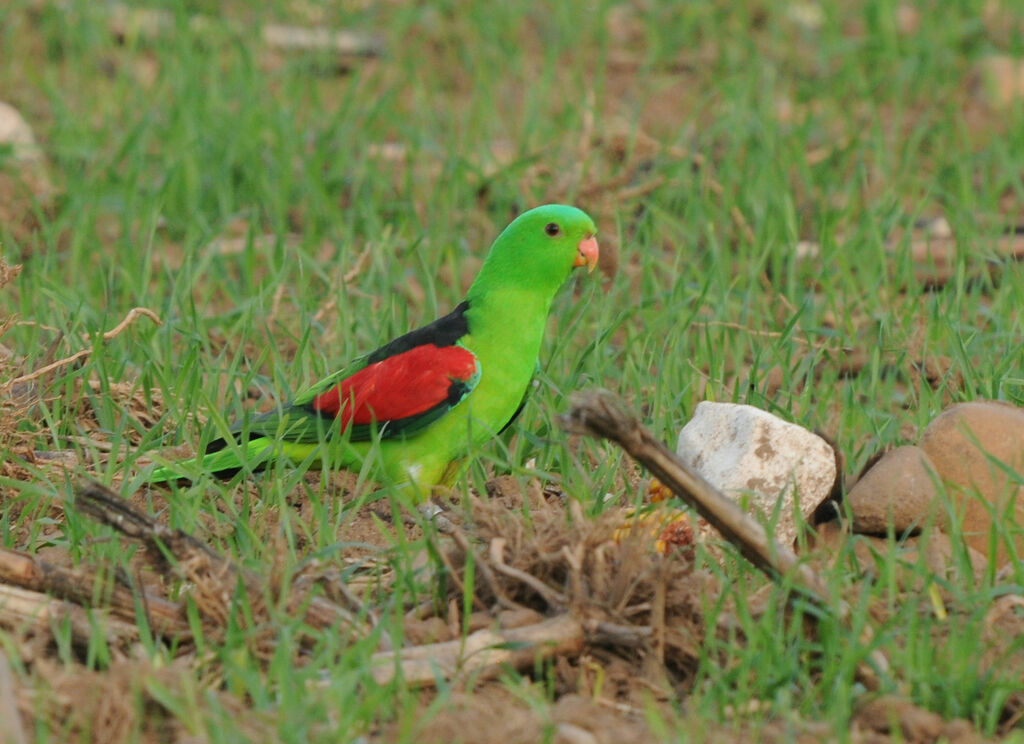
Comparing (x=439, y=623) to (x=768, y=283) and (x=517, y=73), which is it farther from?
(x=517, y=73)

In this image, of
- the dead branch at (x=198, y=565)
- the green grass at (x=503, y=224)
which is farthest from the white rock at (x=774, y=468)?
the dead branch at (x=198, y=565)

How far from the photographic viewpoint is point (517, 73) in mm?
6613

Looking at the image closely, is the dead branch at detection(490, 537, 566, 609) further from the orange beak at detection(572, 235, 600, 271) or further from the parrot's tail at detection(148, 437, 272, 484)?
the orange beak at detection(572, 235, 600, 271)

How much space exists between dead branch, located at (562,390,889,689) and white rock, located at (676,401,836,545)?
1.49 ft

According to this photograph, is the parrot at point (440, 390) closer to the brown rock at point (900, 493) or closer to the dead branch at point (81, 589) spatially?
the dead branch at point (81, 589)

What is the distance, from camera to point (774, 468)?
3.01 m

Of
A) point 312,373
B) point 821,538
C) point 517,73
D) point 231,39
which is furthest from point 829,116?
point 821,538

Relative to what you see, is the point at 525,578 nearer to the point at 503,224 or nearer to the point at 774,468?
the point at 774,468

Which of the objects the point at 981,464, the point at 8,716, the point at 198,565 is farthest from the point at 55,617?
the point at 981,464

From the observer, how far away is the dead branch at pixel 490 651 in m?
2.44

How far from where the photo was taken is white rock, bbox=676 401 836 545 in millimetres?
3014

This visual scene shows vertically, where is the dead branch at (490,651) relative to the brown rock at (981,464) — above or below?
below

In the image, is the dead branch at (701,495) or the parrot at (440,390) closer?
the dead branch at (701,495)

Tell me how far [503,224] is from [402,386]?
2.01 meters
